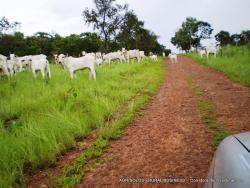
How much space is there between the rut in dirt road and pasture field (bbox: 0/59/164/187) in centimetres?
101

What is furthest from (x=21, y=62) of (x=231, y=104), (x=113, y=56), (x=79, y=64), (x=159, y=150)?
(x=159, y=150)

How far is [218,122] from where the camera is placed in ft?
22.0

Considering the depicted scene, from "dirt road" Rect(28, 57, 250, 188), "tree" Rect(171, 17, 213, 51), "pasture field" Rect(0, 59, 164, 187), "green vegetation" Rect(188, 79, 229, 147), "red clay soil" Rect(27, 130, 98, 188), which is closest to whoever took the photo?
"dirt road" Rect(28, 57, 250, 188)

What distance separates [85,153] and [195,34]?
91.5 m

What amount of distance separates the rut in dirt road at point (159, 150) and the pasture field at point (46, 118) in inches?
40.0

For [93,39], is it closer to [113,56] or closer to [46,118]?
[113,56]

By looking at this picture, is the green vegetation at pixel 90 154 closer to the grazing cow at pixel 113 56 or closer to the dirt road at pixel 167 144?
the dirt road at pixel 167 144

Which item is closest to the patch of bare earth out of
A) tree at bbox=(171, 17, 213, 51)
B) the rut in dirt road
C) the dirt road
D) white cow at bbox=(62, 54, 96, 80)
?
the dirt road

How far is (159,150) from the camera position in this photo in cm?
552

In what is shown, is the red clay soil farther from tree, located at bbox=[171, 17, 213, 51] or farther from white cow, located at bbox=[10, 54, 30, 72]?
tree, located at bbox=[171, 17, 213, 51]

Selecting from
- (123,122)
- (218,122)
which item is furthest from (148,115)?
(218,122)

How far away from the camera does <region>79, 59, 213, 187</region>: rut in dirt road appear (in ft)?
15.2

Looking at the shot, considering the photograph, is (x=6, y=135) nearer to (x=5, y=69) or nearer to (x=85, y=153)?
(x=85, y=153)

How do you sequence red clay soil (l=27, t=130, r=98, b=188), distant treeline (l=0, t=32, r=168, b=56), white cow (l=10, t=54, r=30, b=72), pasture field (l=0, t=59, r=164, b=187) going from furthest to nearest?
distant treeline (l=0, t=32, r=168, b=56), white cow (l=10, t=54, r=30, b=72), pasture field (l=0, t=59, r=164, b=187), red clay soil (l=27, t=130, r=98, b=188)
